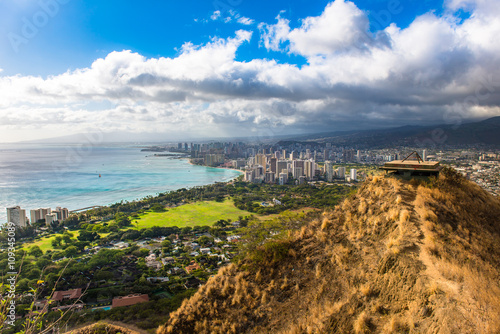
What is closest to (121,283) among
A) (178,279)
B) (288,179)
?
(178,279)

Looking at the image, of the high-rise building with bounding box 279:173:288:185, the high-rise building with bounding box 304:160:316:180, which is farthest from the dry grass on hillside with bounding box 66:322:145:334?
the high-rise building with bounding box 304:160:316:180

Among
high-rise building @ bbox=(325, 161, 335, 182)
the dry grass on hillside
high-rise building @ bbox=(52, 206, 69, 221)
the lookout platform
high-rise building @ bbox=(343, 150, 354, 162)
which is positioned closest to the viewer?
the lookout platform

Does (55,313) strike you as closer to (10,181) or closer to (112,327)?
(112,327)

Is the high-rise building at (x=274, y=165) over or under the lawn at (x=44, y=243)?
over

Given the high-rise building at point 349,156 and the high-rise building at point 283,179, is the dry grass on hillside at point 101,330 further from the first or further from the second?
the high-rise building at point 349,156

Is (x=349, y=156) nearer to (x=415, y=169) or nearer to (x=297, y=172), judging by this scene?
(x=297, y=172)

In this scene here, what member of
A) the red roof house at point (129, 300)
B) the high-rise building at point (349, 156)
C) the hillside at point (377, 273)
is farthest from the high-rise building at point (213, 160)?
the hillside at point (377, 273)

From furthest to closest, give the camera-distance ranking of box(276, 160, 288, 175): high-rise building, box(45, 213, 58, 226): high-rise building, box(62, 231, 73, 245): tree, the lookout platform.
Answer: box(276, 160, 288, 175): high-rise building → box(45, 213, 58, 226): high-rise building → box(62, 231, 73, 245): tree → the lookout platform

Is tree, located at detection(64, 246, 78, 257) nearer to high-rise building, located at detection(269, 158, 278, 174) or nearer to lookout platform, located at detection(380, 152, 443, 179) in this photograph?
lookout platform, located at detection(380, 152, 443, 179)
